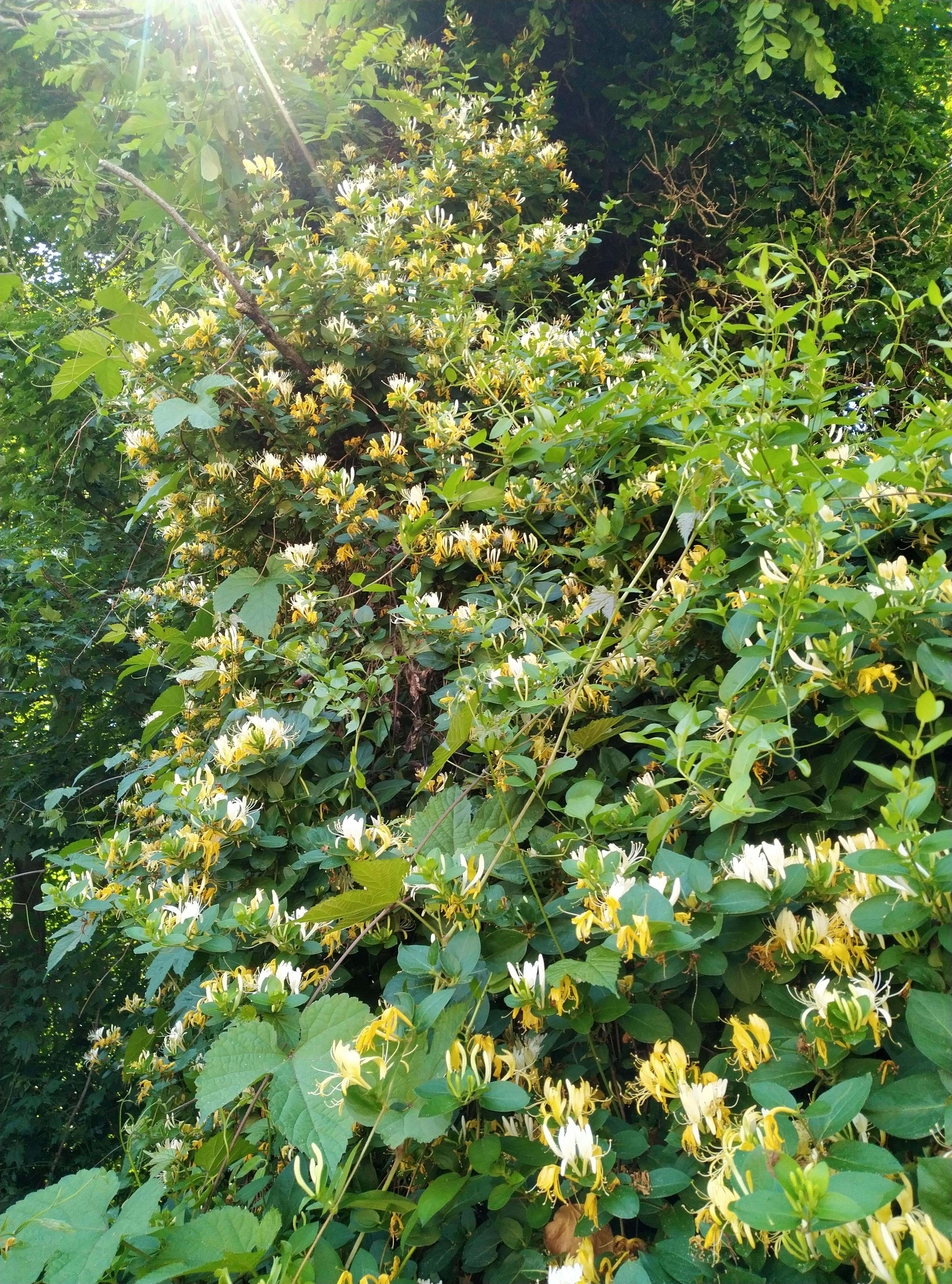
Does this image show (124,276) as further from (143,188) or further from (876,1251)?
(876,1251)

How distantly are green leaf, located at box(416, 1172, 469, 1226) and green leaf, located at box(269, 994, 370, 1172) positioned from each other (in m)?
0.08

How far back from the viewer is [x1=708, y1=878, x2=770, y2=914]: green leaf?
0.65 metres

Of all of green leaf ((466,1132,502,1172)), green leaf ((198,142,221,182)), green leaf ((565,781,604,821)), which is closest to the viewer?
green leaf ((466,1132,502,1172))

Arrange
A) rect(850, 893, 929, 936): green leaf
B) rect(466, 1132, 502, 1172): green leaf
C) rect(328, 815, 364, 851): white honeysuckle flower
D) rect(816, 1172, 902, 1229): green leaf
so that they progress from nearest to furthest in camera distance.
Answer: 1. rect(816, 1172, 902, 1229): green leaf
2. rect(850, 893, 929, 936): green leaf
3. rect(466, 1132, 502, 1172): green leaf
4. rect(328, 815, 364, 851): white honeysuckle flower

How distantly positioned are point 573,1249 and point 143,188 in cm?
165

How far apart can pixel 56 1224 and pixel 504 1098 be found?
436 millimetres

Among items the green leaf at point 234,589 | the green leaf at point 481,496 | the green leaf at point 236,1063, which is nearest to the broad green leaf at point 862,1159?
the green leaf at point 236,1063

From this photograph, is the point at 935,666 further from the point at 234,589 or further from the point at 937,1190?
the point at 234,589

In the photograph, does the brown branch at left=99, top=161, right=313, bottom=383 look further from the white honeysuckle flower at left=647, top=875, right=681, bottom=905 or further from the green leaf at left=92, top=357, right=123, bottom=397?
the white honeysuckle flower at left=647, top=875, right=681, bottom=905

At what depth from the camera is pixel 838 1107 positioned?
529mm

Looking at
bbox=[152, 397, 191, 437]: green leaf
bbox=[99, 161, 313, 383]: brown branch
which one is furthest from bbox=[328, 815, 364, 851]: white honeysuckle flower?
bbox=[99, 161, 313, 383]: brown branch

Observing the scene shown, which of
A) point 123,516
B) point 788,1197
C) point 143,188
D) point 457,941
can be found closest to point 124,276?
point 123,516

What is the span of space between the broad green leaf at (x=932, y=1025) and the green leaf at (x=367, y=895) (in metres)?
0.44

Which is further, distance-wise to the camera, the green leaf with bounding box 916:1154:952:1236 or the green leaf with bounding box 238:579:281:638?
the green leaf with bounding box 238:579:281:638
